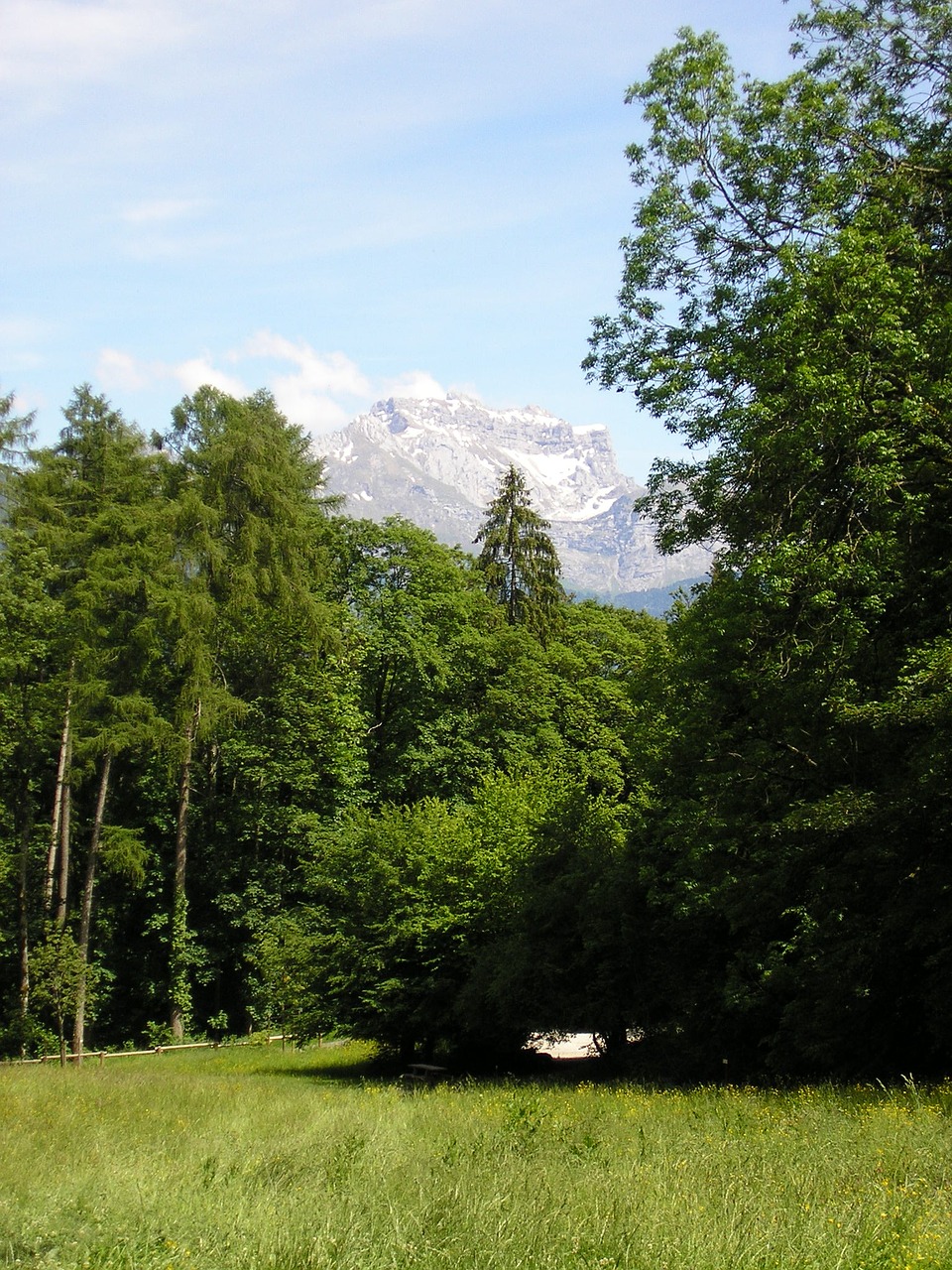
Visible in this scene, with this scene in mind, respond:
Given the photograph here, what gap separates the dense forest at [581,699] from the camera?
14.0 m

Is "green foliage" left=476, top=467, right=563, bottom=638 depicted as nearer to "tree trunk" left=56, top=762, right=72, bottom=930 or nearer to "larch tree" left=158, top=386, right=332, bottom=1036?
"larch tree" left=158, top=386, right=332, bottom=1036

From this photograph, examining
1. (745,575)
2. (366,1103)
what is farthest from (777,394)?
(366,1103)

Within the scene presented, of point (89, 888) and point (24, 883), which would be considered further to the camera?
point (24, 883)

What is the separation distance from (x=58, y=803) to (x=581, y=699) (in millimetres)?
17246

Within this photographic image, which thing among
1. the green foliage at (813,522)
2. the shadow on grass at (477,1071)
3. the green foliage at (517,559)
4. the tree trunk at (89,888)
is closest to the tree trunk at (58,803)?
the tree trunk at (89,888)

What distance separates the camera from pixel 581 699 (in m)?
38.5

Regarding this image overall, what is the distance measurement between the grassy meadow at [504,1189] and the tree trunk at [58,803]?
2210 centimetres

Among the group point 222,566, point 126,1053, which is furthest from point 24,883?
point 222,566

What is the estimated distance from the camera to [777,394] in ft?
47.0

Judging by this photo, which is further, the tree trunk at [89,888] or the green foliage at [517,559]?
the green foliage at [517,559]

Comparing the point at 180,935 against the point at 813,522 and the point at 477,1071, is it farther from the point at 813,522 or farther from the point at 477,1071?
the point at 813,522

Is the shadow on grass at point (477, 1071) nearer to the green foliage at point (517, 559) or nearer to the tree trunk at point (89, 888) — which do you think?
the tree trunk at point (89, 888)

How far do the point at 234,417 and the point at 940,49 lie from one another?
22917 mm

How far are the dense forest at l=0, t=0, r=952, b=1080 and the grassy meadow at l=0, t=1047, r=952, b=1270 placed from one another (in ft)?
15.0
